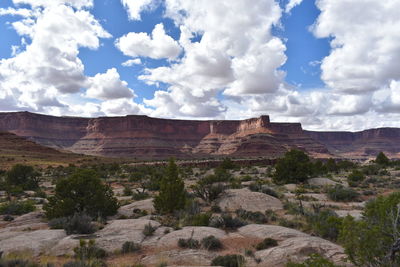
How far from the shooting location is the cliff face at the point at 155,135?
139375mm

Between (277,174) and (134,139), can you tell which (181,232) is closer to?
(277,174)

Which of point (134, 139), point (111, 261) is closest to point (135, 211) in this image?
point (111, 261)

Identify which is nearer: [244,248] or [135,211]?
[244,248]

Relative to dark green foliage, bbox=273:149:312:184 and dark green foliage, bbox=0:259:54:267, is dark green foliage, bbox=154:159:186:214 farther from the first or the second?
dark green foliage, bbox=273:149:312:184

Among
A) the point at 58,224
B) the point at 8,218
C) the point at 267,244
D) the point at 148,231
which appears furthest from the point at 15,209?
the point at 267,244

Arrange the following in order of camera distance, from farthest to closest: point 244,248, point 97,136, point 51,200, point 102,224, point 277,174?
point 97,136, point 277,174, point 51,200, point 102,224, point 244,248

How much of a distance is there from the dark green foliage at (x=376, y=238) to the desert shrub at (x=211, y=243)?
3906 millimetres

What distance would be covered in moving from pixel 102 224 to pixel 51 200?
3.28 meters

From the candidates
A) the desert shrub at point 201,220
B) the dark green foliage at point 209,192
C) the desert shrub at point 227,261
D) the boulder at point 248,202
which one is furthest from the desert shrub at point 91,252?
the dark green foliage at point 209,192

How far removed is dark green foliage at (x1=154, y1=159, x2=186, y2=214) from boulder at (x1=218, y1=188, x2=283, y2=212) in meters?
2.48

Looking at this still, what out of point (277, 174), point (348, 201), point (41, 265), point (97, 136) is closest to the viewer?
point (41, 265)

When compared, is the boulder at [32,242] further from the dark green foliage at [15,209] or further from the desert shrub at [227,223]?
the dark green foliage at [15,209]

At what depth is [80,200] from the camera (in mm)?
13461

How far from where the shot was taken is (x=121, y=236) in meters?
9.66
